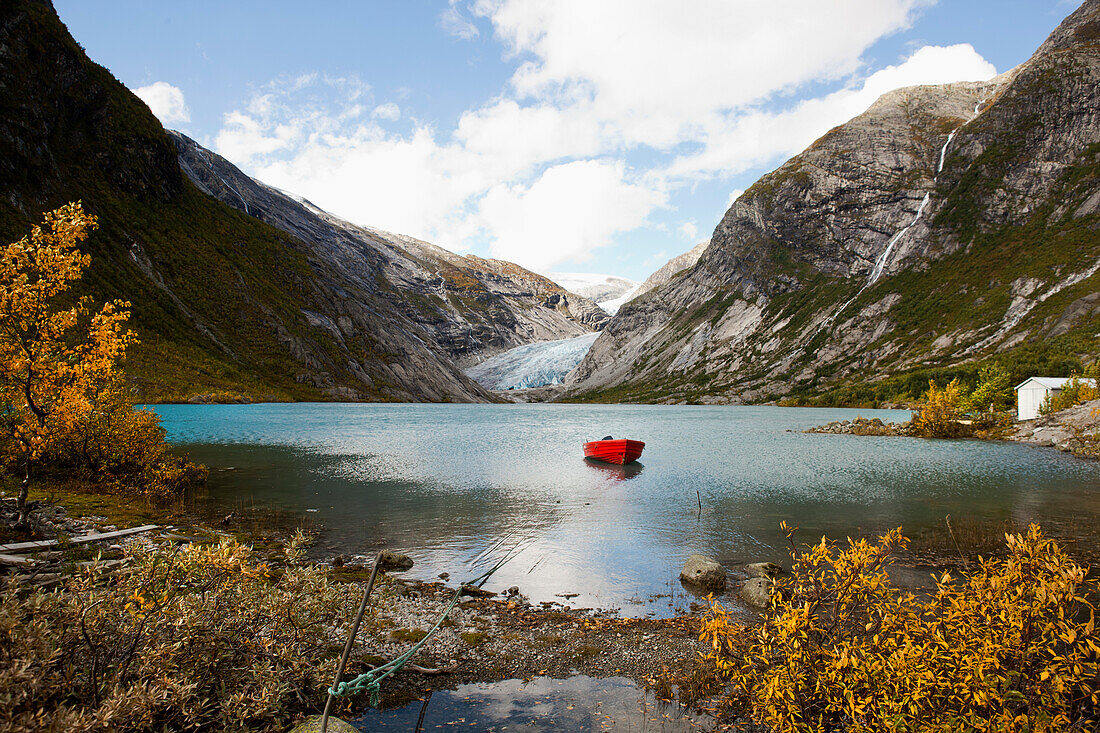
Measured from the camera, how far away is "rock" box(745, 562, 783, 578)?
16359 millimetres

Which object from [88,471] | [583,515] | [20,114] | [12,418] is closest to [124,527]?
[12,418]

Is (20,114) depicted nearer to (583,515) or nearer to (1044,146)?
(583,515)

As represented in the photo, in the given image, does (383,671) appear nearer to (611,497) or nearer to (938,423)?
(611,497)

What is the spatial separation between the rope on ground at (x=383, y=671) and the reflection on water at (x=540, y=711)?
0.52 metres

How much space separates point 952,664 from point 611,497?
80.4 ft

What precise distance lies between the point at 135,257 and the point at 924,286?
200 metres

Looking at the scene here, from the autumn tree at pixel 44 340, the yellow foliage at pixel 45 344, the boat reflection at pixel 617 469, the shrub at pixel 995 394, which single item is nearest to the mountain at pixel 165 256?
the boat reflection at pixel 617 469

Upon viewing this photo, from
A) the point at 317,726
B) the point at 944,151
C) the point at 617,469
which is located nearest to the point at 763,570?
the point at 317,726

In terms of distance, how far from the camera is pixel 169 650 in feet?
21.7

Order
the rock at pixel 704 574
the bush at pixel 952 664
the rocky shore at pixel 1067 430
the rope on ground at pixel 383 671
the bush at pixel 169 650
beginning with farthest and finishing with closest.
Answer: the rocky shore at pixel 1067 430 < the rock at pixel 704 574 < the rope on ground at pixel 383 671 < the bush at pixel 952 664 < the bush at pixel 169 650

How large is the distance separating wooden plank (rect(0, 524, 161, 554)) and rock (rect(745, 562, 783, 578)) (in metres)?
18.1

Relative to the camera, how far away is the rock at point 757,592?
552 inches

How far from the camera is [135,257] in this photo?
112 m

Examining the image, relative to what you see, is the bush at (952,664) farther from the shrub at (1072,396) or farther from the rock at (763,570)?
the shrub at (1072,396)
